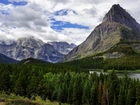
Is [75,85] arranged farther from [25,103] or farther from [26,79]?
[25,103]

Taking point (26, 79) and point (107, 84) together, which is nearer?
point (107, 84)

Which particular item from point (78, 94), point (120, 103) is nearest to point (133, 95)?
point (120, 103)

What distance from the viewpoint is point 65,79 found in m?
150

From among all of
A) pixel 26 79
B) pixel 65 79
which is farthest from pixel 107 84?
pixel 26 79

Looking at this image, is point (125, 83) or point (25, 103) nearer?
point (25, 103)

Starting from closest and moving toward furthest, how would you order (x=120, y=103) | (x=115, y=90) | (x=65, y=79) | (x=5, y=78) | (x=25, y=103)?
1. (x=25, y=103)
2. (x=120, y=103)
3. (x=115, y=90)
4. (x=5, y=78)
5. (x=65, y=79)

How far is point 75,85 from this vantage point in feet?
430

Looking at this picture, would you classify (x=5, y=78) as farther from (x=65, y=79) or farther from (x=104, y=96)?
(x=104, y=96)

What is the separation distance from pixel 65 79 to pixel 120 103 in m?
44.5

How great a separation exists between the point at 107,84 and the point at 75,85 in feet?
54.6

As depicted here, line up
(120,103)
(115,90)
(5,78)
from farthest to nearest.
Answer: (5,78) < (115,90) < (120,103)

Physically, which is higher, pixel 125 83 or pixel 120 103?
pixel 125 83

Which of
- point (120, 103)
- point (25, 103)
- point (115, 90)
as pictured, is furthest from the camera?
point (115, 90)

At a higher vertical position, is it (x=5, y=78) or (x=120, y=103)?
(x=5, y=78)
